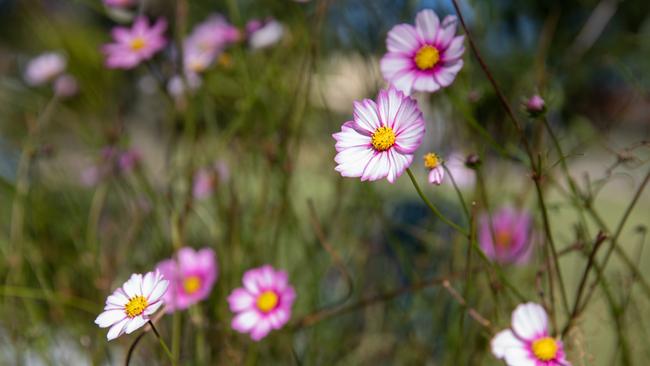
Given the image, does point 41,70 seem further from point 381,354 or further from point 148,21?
point 381,354

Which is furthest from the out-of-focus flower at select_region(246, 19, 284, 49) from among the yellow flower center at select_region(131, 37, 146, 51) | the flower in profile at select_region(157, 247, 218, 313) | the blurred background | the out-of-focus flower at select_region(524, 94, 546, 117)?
the out-of-focus flower at select_region(524, 94, 546, 117)

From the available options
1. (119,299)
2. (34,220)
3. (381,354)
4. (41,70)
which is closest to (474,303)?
(381,354)

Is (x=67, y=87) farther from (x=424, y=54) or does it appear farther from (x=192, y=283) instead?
(x=424, y=54)

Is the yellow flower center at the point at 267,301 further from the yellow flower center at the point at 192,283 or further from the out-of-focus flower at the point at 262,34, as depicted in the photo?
the out-of-focus flower at the point at 262,34

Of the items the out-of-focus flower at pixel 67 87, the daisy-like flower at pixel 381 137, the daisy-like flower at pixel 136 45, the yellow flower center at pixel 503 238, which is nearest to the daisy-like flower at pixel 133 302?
the daisy-like flower at pixel 381 137

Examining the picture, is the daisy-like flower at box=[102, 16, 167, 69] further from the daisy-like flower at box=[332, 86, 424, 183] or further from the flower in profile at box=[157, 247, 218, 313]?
the daisy-like flower at box=[332, 86, 424, 183]

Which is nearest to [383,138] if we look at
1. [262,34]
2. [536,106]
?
[536,106]
